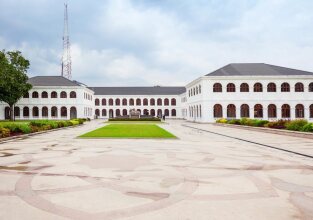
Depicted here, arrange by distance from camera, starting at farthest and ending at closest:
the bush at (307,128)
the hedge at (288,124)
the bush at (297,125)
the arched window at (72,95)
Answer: the arched window at (72,95) < the bush at (297,125) < the hedge at (288,124) < the bush at (307,128)

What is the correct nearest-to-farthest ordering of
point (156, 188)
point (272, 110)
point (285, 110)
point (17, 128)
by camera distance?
point (156, 188) < point (17, 128) < point (285, 110) < point (272, 110)

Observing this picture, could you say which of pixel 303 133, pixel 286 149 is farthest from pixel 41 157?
pixel 303 133

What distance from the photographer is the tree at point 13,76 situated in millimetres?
52062

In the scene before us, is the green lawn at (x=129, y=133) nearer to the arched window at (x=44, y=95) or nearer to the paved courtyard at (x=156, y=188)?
the paved courtyard at (x=156, y=188)

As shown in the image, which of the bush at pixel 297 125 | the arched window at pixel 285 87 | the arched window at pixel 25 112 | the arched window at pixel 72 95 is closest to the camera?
the bush at pixel 297 125

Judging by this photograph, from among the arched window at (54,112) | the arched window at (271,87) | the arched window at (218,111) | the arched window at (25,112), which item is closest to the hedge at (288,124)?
the arched window at (218,111)

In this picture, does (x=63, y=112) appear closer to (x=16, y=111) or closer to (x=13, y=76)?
(x=16, y=111)

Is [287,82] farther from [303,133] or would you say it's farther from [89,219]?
[89,219]

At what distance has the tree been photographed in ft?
171

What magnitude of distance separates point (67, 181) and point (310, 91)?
164ft

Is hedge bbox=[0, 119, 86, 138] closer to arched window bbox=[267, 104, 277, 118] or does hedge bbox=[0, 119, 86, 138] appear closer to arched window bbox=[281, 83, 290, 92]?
arched window bbox=[267, 104, 277, 118]

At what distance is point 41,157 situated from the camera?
11.5 m

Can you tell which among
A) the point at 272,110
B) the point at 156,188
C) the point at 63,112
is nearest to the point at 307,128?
the point at 156,188

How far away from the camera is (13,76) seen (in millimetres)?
53875
